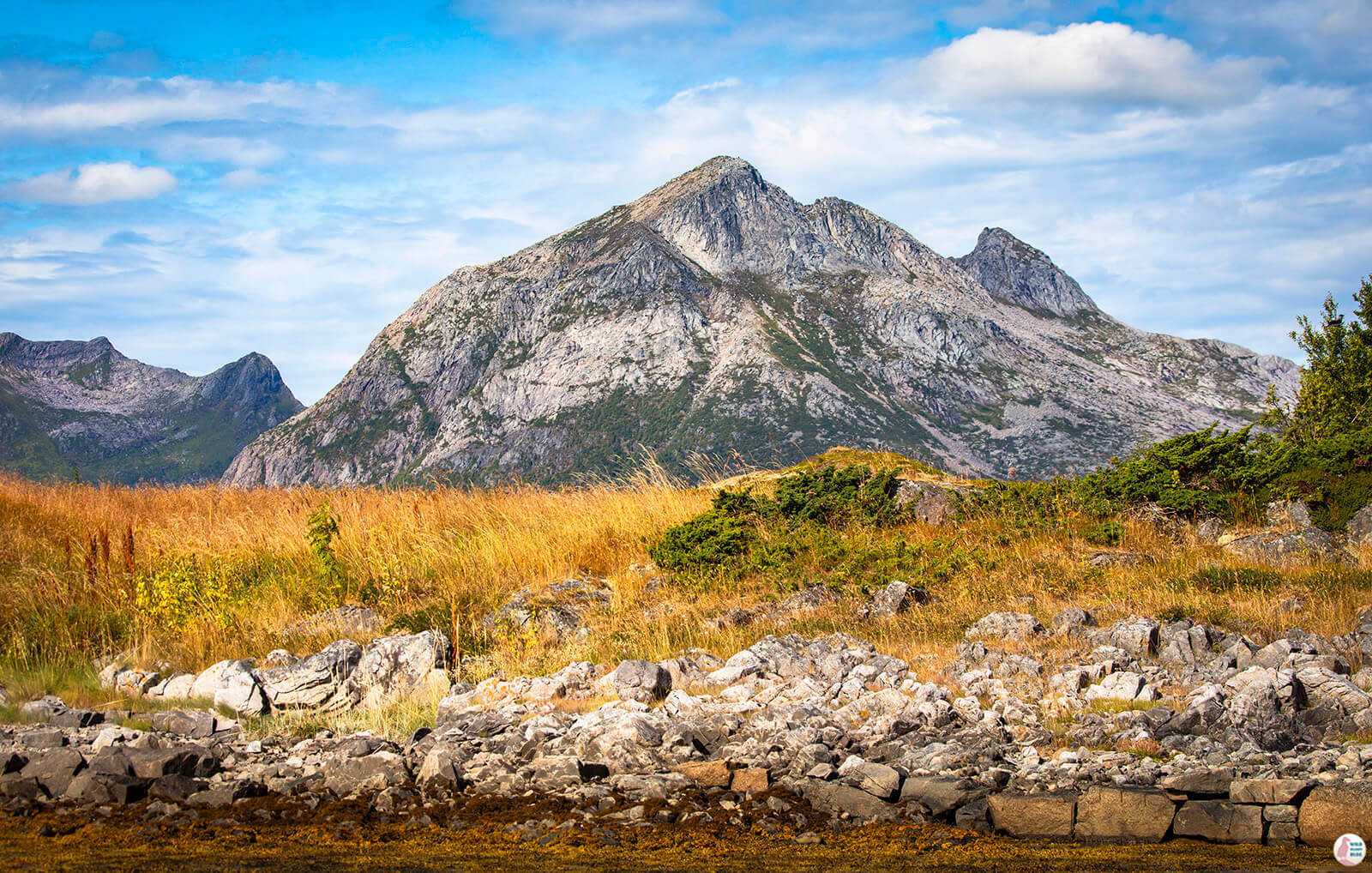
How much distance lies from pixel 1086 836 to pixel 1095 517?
8758 mm

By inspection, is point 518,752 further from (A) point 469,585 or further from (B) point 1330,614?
(B) point 1330,614

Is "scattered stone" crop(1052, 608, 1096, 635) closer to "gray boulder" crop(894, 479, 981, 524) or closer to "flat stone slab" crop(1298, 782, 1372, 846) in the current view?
"flat stone slab" crop(1298, 782, 1372, 846)

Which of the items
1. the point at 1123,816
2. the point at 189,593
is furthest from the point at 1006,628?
the point at 189,593

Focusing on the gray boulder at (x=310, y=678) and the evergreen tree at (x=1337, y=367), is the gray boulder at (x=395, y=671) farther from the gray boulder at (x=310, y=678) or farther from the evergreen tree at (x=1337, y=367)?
the evergreen tree at (x=1337, y=367)

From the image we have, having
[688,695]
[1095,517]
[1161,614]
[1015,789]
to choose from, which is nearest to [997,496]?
[1095,517]

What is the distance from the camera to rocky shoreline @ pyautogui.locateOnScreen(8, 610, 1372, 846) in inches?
206

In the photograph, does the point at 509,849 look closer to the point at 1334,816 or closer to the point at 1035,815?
the point at 1035,815

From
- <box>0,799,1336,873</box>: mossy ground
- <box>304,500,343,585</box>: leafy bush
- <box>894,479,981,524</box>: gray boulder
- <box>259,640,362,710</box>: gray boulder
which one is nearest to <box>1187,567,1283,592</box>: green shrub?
<box>894,479,981,524</box>: gray boulder

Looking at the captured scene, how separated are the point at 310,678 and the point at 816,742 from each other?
17.2ft

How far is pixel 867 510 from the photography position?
44.0 ft

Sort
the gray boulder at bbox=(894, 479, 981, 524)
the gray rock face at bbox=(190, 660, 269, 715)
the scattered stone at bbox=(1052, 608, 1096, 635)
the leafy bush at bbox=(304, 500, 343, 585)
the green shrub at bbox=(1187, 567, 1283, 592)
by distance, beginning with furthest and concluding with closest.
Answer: the gray boulder at bbox=(894, 479, 981, 524)
the leafy bush at bbox=(304, 500, 343, 585)
the green shrub at bbox=(1187, 567, 1283, 592)
the scattered stone at bbox=(1052, 608, 1096, 635)
the gray rock face at bbox=(190, 660, 269, 715)

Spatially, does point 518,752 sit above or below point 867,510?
below

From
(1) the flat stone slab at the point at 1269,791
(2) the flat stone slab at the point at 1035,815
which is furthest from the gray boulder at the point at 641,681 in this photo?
(1) the flat stone slab at the point at 1269,791

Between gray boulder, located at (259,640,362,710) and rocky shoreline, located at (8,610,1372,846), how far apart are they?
19 millimetres
